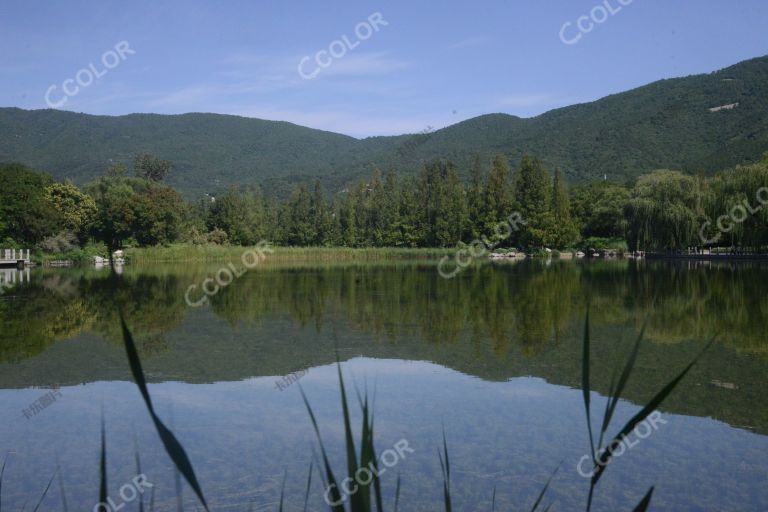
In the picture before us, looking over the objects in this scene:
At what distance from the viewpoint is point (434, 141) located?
113 metres

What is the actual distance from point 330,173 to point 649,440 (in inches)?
4603

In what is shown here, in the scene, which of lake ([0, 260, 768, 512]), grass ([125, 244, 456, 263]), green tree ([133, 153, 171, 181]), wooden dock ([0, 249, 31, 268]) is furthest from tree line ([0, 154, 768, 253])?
lake ([0, 260, 768, 512])

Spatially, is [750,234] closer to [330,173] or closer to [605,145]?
[605,145]

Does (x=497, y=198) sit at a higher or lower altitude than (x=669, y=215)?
higher

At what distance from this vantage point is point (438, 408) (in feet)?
22.3

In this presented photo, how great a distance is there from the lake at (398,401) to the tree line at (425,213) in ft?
90.0

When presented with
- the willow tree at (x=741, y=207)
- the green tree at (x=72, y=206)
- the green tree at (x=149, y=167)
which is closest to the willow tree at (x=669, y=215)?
the willow tree at (x=741, y=207)

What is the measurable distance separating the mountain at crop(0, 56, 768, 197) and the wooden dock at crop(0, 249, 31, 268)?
61.4 meters

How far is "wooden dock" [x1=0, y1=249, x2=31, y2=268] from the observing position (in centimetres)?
3994

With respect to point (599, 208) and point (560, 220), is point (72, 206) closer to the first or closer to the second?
point (560, 220)

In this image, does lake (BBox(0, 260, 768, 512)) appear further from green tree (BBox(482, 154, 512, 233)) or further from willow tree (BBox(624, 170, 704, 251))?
green tree (BBox(482, 154, 512, 233))

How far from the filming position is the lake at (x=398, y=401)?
15.6 ft

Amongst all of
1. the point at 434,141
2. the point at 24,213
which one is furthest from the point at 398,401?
the point at 434,141

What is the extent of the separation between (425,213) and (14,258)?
33.4 meters
